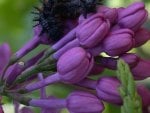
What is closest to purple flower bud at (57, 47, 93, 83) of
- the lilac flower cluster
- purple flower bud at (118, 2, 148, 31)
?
the lilac flower cluster

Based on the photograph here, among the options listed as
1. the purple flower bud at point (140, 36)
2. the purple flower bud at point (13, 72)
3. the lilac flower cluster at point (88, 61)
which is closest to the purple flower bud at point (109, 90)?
the lilac flower cluster at point (88, 61)

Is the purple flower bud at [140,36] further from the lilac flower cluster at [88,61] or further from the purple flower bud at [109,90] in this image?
the purple flower bud at [109,90]

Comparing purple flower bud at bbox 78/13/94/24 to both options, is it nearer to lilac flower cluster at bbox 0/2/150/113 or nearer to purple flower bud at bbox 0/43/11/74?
lilac flower cluster at bbox 0/2/150/113

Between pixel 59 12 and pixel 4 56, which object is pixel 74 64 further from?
pixel 4 56

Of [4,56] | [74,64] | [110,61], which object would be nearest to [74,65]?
[74,64]

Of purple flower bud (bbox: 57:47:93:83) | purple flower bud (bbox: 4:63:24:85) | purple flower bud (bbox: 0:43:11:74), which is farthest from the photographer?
purple flower bud (bbox: 0:43:11:74)

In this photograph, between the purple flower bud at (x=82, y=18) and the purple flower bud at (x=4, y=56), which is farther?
the purple flower bud at (x=4, y=56)

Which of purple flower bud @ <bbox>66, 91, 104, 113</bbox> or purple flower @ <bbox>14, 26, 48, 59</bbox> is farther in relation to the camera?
purple flower @ <bbox>14, 26, 48, 59</bbox>

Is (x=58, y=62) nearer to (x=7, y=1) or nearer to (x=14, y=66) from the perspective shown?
(x=14, y=66)
